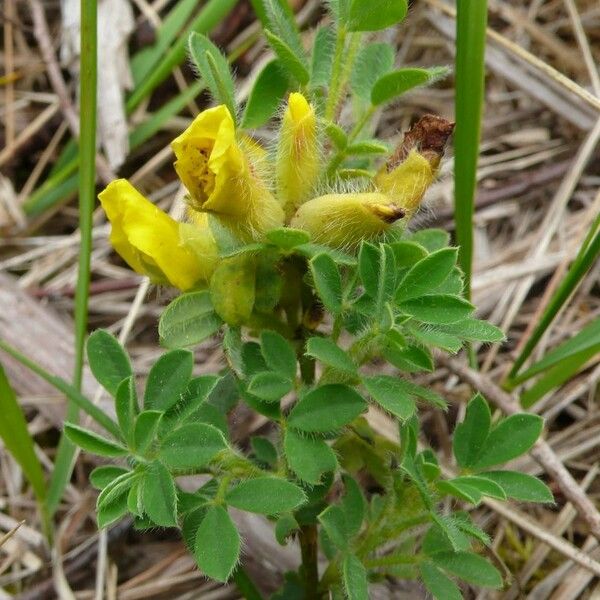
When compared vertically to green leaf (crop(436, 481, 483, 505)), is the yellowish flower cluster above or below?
above

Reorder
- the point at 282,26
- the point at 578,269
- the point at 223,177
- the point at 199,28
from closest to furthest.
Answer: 1. the point at 223,177
2. the point at 282,26
3. the point at 578,269
4. the point at 199,28

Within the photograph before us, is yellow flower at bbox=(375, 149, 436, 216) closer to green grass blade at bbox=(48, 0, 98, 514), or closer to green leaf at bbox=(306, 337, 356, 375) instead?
green leaf at bbox=(306, 337, 356, 375)

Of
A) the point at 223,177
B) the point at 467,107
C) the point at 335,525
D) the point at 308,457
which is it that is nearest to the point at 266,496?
the point at 308,457

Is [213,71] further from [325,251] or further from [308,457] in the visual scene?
[308,457]

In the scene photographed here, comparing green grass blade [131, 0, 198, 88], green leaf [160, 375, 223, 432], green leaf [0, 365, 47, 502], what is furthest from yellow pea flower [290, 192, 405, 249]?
green grass blade [131, 0, 198, 88]

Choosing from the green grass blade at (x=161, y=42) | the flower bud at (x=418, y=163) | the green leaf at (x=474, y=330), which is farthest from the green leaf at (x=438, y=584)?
the green grass blade at (x=161, y=42)

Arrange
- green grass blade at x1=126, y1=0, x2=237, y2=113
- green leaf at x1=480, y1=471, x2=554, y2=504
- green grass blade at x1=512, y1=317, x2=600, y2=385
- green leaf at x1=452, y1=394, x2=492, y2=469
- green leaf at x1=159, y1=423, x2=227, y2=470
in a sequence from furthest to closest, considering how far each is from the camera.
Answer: green grass blade at x1=126, y1=0, x2=237, y2=113, green grass blade at x1=512, y1=317, x2=600, y2=385, green leaf at x1=452, y1=394, x2=492, y2=469, green leaf at x1=480, y1=471, x2=554, y2=504, green leaf at x1=159, y1=423, x2=227, y2=470

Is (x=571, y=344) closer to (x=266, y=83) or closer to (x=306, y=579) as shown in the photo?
(x=306, y=579)
